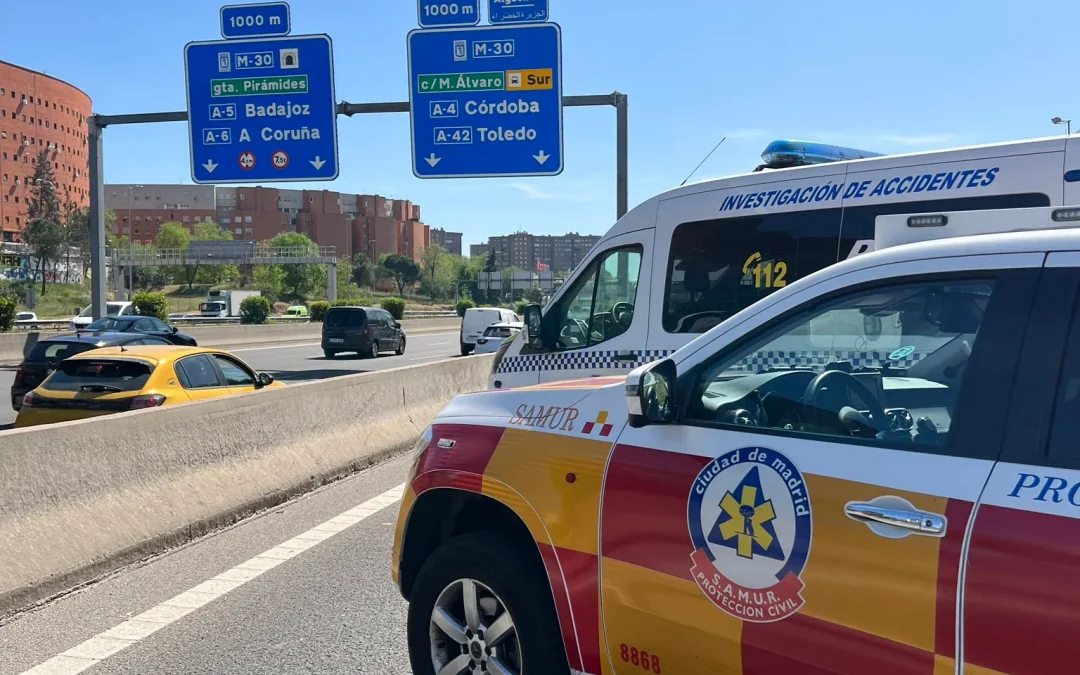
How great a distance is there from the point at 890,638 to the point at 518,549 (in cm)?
149

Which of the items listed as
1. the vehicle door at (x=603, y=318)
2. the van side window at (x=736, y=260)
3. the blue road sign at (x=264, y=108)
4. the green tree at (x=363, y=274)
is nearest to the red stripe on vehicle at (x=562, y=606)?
the van side window at (x=736, y=260)

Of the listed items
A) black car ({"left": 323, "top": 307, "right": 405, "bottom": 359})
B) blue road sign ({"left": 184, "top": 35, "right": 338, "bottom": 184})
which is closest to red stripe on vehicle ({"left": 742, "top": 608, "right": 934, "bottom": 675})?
blue road sign ({"left": 184, "top": 35, "right": 338, "bottom": 184})

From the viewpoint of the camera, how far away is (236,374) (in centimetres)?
984

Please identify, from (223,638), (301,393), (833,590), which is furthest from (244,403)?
(833,590)

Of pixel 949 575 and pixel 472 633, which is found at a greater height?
pixel 949 575

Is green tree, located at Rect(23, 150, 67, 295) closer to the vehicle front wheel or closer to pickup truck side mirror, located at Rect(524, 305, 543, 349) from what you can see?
pickup truck side mirror, located at Rect(524, 305, 543, 349)

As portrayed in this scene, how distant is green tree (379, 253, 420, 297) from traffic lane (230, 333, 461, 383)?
128 metres

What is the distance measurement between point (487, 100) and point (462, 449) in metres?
15.5

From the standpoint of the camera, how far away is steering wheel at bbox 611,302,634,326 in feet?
25.4

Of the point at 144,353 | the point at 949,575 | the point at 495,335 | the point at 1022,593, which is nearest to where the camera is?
the point at 1022,593

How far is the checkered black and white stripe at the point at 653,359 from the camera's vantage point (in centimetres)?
290

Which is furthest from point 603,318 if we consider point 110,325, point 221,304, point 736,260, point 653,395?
point 221,304

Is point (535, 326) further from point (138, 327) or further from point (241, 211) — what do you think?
point (241, 211)

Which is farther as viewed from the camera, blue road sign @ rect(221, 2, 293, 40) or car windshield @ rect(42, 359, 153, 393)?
blue road sign @ rect(221, 2, 293, 40)
